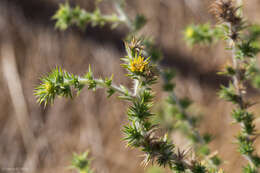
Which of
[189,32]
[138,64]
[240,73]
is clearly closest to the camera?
[138,64]

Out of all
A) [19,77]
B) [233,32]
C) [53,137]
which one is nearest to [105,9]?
[19,77]

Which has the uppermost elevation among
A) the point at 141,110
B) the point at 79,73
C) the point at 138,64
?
the point at 79,73

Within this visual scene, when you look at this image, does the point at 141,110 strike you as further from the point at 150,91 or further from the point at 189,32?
the point at 189,32

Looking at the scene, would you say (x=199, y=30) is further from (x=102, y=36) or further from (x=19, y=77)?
(x=19, y=77)

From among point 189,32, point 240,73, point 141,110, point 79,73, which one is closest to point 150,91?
point 141,110

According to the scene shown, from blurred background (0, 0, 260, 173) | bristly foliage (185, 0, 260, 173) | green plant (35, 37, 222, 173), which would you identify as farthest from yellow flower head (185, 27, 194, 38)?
blurred background (0, 0, 260, 173)

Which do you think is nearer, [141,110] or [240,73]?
[141,110]

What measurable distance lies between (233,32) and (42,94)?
543 mm

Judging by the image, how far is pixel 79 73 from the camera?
2.53m

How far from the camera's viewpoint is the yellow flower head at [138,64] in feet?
1.92

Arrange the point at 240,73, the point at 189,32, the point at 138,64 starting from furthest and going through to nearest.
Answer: the point at 189,32, the point at 240,73, the point at 138,64

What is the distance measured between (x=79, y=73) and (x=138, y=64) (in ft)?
6.59

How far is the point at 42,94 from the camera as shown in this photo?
2.17 ft

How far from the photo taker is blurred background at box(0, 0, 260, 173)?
256 centimetres
